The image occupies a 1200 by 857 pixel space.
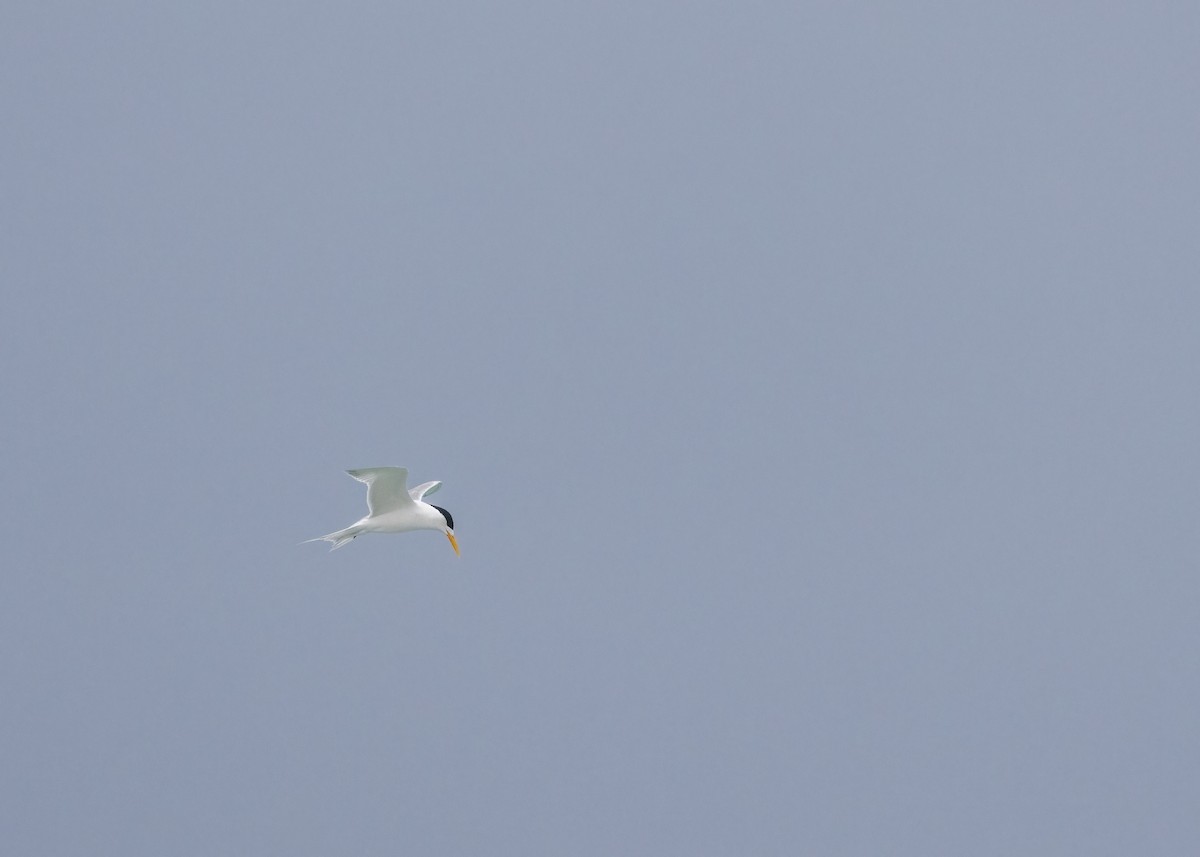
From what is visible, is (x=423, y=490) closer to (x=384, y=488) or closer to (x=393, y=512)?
(x=393, y=512)

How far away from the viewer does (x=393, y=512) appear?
19.9 metres

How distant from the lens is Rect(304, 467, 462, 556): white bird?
61.3 ft

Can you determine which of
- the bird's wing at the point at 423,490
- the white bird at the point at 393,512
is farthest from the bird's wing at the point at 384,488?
the bird's wing at the point at 423,490

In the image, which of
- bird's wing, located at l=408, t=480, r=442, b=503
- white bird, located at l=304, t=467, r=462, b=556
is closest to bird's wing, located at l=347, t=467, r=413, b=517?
white bird, located at l=304, t=467, r=462, b=556

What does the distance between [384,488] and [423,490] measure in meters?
2.49

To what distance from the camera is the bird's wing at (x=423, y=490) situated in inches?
823

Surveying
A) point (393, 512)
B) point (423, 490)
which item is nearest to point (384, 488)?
point (393, 512)

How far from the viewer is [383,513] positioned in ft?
65.3

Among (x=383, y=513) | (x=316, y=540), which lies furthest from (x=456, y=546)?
(x=316, y=540)

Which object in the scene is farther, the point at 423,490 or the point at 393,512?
the point at 423,490

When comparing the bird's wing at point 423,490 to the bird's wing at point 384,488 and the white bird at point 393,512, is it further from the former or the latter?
the bird's wing at point 384,488

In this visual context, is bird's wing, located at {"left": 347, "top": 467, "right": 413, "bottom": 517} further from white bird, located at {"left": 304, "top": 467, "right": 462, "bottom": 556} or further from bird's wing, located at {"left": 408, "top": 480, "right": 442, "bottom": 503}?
bird's wing, located at {"left": 408, "top": 480, "right": 442, "bottom": 503}

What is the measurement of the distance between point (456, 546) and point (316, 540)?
251 centimetres

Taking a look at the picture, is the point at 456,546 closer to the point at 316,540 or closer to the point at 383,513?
the point at 383,513
